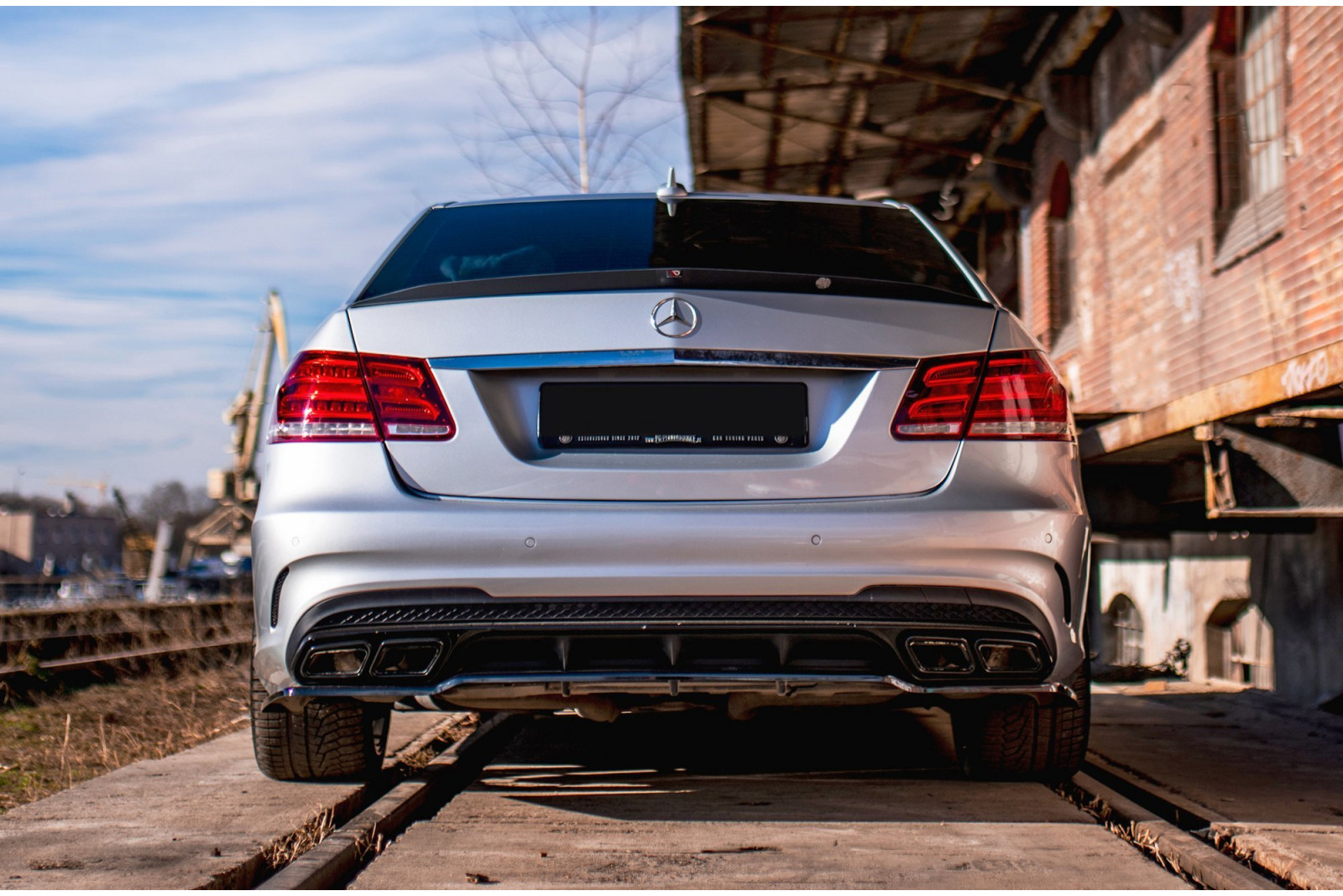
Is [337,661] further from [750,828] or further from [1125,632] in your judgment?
[1125,632]

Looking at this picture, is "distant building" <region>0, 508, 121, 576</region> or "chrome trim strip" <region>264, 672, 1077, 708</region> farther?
"distant building" <region>0, 508, 121, 576</region>

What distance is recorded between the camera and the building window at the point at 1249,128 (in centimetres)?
859

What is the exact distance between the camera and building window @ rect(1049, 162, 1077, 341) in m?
14.3

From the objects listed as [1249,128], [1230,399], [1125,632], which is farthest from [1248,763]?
[1125,632]

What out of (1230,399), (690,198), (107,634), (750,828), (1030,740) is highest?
(690,198)

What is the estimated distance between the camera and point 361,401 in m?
3.17

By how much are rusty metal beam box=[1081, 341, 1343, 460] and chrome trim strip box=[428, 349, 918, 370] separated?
172 centimetres

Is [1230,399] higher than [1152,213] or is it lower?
lower

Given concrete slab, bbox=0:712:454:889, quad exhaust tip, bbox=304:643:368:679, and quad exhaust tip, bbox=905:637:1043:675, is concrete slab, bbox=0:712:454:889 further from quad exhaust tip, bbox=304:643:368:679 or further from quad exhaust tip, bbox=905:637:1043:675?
quad exhaust tip, bbox=905:637:1043:675

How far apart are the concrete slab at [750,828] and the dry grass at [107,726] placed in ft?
6.51

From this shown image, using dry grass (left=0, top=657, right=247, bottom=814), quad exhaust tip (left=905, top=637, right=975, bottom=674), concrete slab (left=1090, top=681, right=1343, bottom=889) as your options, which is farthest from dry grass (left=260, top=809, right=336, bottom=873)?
concrete slab (left=1090, top=681, right=1343, bottom=889)

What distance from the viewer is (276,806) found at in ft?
11.8

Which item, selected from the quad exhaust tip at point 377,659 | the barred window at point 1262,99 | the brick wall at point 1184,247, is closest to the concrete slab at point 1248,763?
the brick wall at point 1184,247

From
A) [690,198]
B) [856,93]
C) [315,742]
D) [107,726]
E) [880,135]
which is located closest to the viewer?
[315,742]
